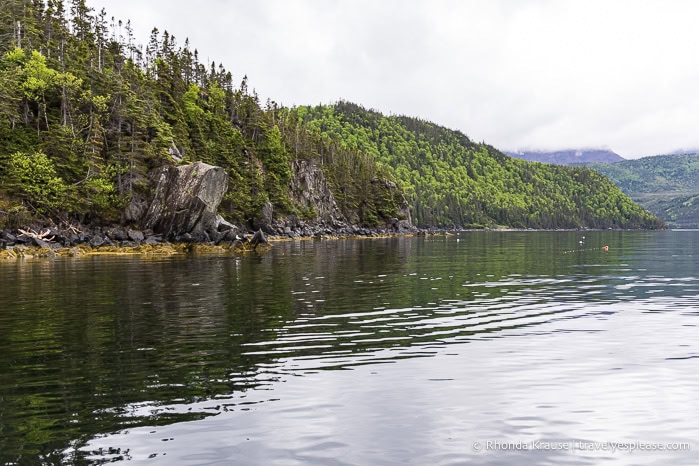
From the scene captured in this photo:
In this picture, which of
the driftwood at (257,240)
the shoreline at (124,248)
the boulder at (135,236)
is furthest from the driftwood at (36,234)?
the driftwood at (257,240)

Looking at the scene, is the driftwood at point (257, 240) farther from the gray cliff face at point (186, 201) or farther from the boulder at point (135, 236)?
the boulder at point (135, 236)

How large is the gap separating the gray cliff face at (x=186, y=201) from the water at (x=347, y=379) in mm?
55359

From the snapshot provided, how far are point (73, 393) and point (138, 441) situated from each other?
4.05 m

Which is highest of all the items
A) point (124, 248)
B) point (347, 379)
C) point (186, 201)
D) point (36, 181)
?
point (36, 181)

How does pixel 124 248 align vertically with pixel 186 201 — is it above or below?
below

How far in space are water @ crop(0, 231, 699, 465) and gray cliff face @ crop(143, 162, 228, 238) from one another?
55.4m

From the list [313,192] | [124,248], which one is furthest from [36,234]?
[313,192]

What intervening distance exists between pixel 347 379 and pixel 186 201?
78178mm

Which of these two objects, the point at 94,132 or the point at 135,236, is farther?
the point at 94,132

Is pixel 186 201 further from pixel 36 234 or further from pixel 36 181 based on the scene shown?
pixel 36 234

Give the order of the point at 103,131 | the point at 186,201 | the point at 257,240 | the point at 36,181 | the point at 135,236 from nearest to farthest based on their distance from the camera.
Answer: the point at 36,181
the point at 257,240
the point at 135,236
the point at 186,201
the point at 103,131

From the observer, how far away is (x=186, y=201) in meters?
88.4

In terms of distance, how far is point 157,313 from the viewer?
1050 inches

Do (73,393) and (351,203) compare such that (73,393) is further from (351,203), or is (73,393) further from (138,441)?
(351,203)
